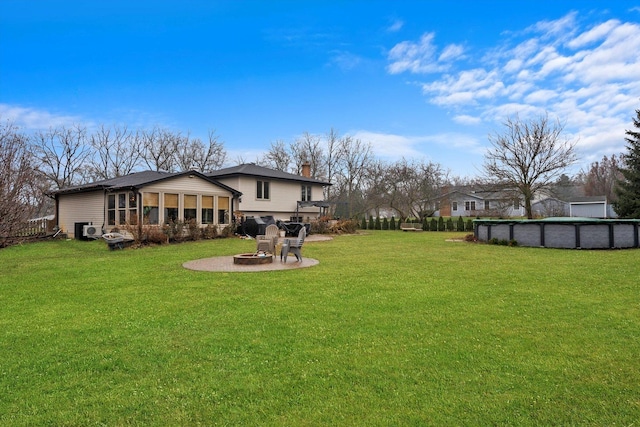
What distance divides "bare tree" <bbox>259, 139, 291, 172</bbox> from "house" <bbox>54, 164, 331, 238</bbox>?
668 inches

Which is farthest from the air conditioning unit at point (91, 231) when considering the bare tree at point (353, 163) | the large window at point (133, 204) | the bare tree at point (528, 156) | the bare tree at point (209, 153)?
the bare tree at point (353, 163)

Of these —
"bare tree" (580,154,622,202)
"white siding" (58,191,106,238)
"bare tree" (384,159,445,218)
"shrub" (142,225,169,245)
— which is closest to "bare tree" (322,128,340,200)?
"bare tree" (384,159,445,218)

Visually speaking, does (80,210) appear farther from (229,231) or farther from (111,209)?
(229,231)

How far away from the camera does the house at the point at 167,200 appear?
17438 mm

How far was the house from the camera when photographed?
687 inches

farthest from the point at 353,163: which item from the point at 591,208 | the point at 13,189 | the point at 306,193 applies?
the point at 13,189

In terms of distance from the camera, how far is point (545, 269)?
8.70 m

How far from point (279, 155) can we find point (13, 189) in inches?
1386

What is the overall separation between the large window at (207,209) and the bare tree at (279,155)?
22.8 metres

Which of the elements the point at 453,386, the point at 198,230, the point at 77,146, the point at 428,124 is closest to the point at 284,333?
the point at 453,386

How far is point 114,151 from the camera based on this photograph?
124ft

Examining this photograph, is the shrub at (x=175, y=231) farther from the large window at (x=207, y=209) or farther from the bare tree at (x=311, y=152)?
the bare tree at (x=311, y=152)

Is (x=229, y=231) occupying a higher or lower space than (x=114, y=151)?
lower

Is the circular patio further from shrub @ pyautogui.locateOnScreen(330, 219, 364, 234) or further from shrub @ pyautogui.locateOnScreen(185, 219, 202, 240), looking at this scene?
shrub @ pyautogui.locateOnScreen(330, 219, 364, 234)
